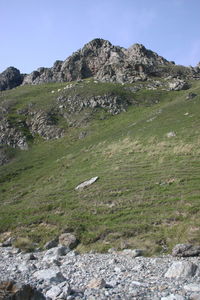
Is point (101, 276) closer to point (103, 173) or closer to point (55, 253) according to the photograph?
point (55, 253)

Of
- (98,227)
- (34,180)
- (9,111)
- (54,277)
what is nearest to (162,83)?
(9,111)

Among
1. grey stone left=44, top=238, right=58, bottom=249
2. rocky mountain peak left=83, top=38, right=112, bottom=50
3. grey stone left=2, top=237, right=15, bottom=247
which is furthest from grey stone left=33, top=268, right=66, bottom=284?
rocky mountain peak left=83, top=38, right=112, bottom=50

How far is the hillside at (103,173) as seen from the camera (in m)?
22.1

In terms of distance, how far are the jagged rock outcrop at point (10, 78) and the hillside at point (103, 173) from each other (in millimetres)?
94986

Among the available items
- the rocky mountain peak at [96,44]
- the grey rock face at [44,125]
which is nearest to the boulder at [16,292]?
the grey rock face at [44,125]

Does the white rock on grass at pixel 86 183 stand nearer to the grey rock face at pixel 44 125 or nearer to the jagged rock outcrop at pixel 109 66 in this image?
the grey rock face at pixel 44 125

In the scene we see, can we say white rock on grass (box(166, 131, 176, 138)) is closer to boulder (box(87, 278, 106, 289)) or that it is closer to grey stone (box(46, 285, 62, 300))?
boulder (box(87, 278, 106, 289))

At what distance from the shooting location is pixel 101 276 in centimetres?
1428

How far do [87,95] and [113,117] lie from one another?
15878 millimetres

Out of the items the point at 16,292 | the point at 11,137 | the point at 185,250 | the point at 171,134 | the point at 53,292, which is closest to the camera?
the point at 16,292

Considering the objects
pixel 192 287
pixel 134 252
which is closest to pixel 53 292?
pixel 192 287

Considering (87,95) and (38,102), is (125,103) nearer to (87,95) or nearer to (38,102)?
(87,95)

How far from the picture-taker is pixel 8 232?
27.5 metres

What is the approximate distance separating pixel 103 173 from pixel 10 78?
15906 cm
